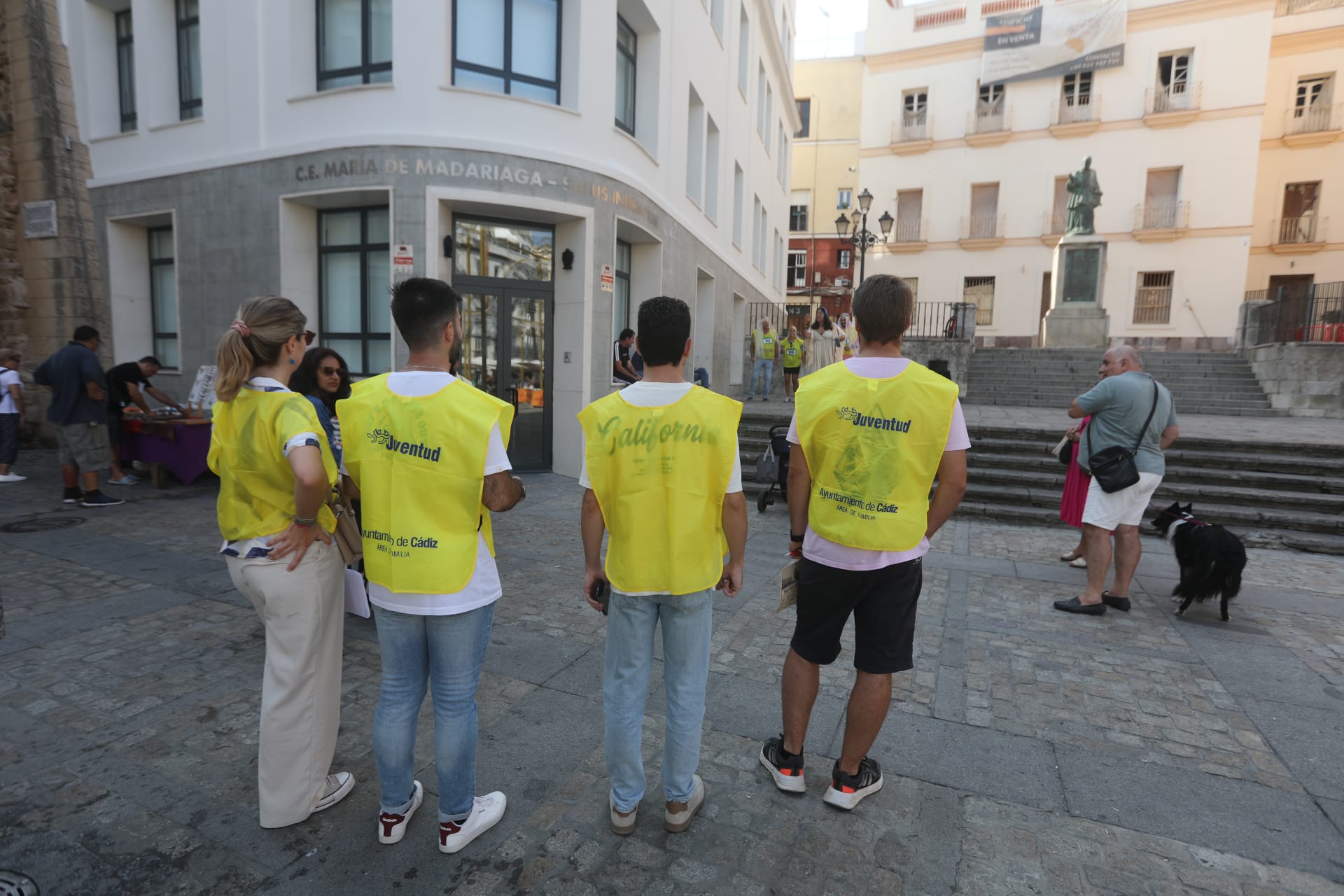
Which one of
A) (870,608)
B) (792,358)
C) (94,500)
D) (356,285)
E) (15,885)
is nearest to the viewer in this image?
(15,885)

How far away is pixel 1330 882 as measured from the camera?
2447mm

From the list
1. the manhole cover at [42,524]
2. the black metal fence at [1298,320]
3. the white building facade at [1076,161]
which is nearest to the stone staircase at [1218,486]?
the manhole cover at [42,524]

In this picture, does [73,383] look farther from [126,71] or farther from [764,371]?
[764,371]

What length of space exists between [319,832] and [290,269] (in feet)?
31.1

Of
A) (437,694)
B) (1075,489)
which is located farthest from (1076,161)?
(437,694)

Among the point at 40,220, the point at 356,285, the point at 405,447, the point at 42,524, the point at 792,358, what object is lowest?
the point at 42,524

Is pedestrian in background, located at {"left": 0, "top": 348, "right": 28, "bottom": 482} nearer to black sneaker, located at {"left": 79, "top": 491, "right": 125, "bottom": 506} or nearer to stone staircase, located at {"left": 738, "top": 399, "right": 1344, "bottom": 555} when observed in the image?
black sneaker, located at {"left": 79, "top": 491, "right": 125, "bottom": 506}

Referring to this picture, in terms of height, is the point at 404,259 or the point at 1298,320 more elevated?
the point at 1298,320

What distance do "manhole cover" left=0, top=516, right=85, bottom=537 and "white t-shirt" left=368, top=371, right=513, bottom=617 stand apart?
7.03m

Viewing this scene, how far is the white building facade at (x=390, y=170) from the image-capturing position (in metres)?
9.34

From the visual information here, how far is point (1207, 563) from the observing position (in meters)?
4.97

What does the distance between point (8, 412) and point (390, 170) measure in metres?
6.10

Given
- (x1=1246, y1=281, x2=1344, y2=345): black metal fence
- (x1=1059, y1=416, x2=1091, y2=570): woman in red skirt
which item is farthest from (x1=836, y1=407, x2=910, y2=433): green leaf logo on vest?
(x1=1246, y1=281, x2=1344, y2=345): black metal fence

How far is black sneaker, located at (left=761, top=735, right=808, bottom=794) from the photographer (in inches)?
114
